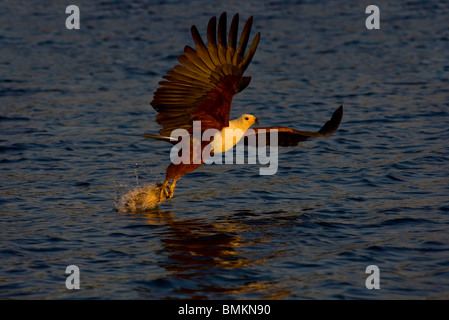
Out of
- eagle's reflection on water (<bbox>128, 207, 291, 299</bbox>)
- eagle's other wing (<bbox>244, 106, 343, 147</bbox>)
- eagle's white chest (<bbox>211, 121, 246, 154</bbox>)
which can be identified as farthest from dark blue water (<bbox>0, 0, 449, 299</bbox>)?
eagle's white chest (<bbox>211, 121, 246, 154</bbox>)

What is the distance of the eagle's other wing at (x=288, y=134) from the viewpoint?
8141 mm

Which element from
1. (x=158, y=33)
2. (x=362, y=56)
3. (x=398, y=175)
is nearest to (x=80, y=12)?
(x=158, y=33)

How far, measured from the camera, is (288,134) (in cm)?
846

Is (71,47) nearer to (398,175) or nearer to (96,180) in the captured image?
(96,180)

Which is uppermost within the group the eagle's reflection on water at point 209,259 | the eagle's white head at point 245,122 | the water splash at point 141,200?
the eagle's white head at point 245,122

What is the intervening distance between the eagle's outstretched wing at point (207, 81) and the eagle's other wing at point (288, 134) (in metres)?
0.60

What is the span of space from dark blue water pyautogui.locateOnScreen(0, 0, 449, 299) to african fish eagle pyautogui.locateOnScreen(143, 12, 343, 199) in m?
1.02

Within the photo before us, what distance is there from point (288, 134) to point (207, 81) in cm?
142

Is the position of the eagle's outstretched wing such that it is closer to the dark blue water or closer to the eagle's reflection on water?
the eagle's reflection on water

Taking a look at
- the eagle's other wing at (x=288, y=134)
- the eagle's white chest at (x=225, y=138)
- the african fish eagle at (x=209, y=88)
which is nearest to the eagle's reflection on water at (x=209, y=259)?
the african fish eagle at (x=209, y=88)

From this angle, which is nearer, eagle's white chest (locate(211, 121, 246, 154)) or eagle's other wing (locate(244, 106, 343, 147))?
eagle's white chest (locate(211, 121, 246, 154))

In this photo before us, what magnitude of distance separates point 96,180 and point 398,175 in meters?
4.00

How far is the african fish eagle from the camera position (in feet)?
23.9

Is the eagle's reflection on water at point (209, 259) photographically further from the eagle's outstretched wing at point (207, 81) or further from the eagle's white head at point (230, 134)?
the eagle's outstretched wing at point (207, 81)
